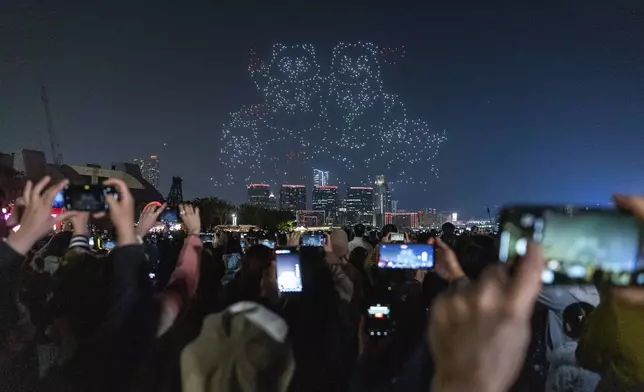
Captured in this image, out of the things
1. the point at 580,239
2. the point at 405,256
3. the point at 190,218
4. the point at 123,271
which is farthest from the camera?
the point at 405,256

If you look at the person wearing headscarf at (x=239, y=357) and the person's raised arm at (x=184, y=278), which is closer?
the person wearing headscarf at (x=239, y=357)

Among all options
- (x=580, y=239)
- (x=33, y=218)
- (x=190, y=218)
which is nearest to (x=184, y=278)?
(x=190, y=218)

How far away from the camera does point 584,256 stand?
2.33m

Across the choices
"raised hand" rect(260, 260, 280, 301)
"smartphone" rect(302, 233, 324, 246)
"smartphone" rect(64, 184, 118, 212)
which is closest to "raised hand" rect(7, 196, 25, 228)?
"smartphone" rect(64, 184, 118, 212)

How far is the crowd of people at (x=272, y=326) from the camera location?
1429 mm

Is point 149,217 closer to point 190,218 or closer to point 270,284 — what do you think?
point 190,218

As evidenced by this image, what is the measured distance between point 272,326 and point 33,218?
1270 millimetres

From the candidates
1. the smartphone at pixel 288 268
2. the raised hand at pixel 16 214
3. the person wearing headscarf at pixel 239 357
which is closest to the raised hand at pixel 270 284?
the smartphone at pixel 288 268

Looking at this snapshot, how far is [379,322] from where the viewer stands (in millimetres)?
3561

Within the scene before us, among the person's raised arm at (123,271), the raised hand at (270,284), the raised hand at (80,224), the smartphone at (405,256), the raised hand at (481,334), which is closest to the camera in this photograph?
the raised hand at (481,334)

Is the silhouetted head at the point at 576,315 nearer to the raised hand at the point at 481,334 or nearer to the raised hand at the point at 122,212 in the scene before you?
the raised hand at the point at 122,212

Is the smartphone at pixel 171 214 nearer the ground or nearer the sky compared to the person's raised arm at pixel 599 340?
nearer the sky

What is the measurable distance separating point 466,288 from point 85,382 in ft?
8.19

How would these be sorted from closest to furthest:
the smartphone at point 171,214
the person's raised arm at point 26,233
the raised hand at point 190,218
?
1. the person's raised arm at point 26,233
2. the raised hand at point 190,218
3. the smartphone at point 171,214
